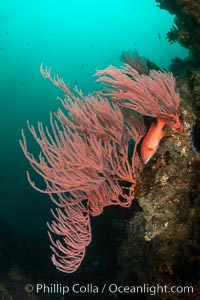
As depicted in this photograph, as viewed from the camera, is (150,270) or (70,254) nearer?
(150,270)

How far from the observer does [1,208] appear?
35.7m

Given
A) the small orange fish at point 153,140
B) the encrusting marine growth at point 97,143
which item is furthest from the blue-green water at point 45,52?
the small orange fish at point 153,140

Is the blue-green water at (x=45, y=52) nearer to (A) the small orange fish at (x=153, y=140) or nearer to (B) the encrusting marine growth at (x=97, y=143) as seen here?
(B) the encrusting marine growth at (x=97, y=143)

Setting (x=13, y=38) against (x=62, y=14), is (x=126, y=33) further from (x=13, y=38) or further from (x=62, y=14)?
(x=13, y=38)

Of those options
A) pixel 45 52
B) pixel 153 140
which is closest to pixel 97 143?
pixel 153 140

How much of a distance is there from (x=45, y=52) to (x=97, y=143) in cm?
10665

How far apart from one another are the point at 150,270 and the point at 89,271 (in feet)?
25.1

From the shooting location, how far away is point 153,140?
3648mm

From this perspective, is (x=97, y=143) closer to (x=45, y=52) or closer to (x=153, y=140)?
(x=153, y=140)

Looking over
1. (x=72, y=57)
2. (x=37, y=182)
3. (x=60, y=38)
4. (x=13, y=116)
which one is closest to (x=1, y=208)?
(x=37, y=182)

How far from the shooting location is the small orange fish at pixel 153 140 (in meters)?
Result: 3.61

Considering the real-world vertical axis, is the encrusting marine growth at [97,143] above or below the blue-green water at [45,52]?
below

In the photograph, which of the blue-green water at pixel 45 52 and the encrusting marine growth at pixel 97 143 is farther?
the blue-green water at pixel 45 52

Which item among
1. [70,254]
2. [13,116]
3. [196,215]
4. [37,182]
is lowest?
[196,215]
